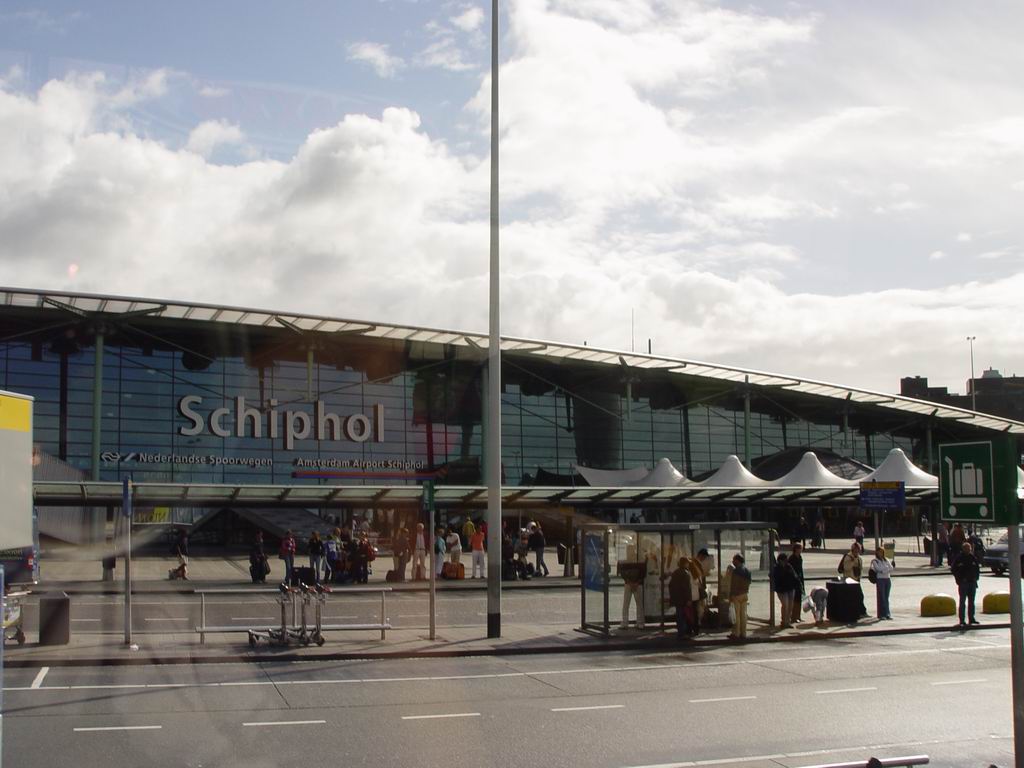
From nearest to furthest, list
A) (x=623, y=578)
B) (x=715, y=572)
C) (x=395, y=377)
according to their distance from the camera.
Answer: (x=623, y=578) → (x=715, y=572) → (x=395, y=377)

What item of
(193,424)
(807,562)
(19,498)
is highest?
(193,424)

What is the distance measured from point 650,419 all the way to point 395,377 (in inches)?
635

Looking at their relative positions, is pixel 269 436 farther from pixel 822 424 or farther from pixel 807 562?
pixel 822 424

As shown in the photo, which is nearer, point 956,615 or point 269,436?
point 956,615

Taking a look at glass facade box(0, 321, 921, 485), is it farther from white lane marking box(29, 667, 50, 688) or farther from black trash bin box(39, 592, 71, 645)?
white lane marking box(29, 667, 50, 688)

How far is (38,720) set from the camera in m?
10.9

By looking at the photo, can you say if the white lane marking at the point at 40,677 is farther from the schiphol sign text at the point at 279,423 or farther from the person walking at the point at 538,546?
the schiphol sign text at the point at 279,423

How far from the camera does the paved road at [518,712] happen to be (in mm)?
9633

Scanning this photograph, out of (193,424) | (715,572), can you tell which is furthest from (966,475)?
(193,424)

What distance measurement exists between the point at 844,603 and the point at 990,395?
356 ft

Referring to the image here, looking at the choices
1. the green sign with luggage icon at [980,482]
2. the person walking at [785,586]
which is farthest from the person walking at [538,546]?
the green sign with luggage icon at [980,482]

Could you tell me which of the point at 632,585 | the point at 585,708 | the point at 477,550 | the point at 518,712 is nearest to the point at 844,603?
the point at 632,585

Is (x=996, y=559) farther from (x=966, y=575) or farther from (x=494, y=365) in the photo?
(x=494, y=365)

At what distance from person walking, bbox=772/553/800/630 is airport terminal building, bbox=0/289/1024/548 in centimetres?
1625
